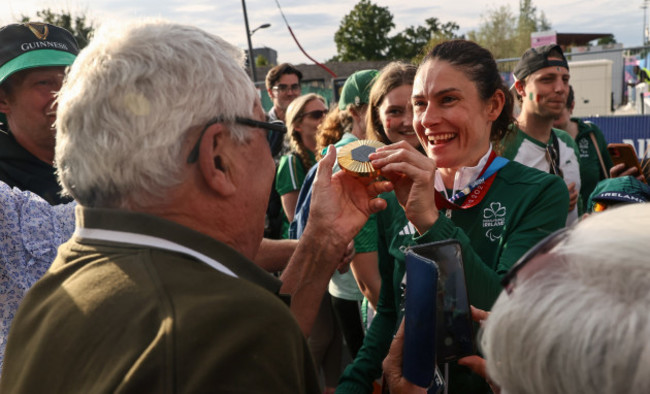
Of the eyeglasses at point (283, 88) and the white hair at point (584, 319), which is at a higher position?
the white hair at point (584, 319)

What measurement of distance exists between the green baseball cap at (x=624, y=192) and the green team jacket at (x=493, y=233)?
0.74m

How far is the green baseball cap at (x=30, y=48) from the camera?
78.6 inches

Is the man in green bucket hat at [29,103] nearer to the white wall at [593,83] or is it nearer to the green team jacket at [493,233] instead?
the green team jacket at [493,233]

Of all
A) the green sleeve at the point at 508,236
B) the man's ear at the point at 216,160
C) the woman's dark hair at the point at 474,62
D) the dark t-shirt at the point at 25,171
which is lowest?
the green sleeve at the point at 508,236

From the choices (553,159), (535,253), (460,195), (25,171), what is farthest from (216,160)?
(553,159)

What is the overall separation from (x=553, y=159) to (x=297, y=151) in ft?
6.72

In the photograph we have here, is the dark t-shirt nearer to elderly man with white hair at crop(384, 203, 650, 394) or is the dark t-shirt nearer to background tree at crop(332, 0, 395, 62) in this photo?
elderly man with white hair at crop(384, 203, 650, 394)

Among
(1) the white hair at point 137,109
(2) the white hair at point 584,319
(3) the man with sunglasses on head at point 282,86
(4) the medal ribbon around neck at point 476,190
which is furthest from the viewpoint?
(3) the man with sunglasses on head at point 282,86

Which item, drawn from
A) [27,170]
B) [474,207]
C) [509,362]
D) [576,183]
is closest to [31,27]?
[27,170]

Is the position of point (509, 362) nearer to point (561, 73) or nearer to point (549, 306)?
point (549, 306)

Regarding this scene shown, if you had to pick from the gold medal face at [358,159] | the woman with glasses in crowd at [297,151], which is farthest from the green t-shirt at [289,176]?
the gold medal face at [358,159]

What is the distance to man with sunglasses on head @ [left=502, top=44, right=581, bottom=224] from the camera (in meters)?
3.62

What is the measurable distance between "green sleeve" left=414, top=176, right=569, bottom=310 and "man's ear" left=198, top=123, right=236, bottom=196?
2.21 feet

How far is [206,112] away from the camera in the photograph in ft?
3.62
